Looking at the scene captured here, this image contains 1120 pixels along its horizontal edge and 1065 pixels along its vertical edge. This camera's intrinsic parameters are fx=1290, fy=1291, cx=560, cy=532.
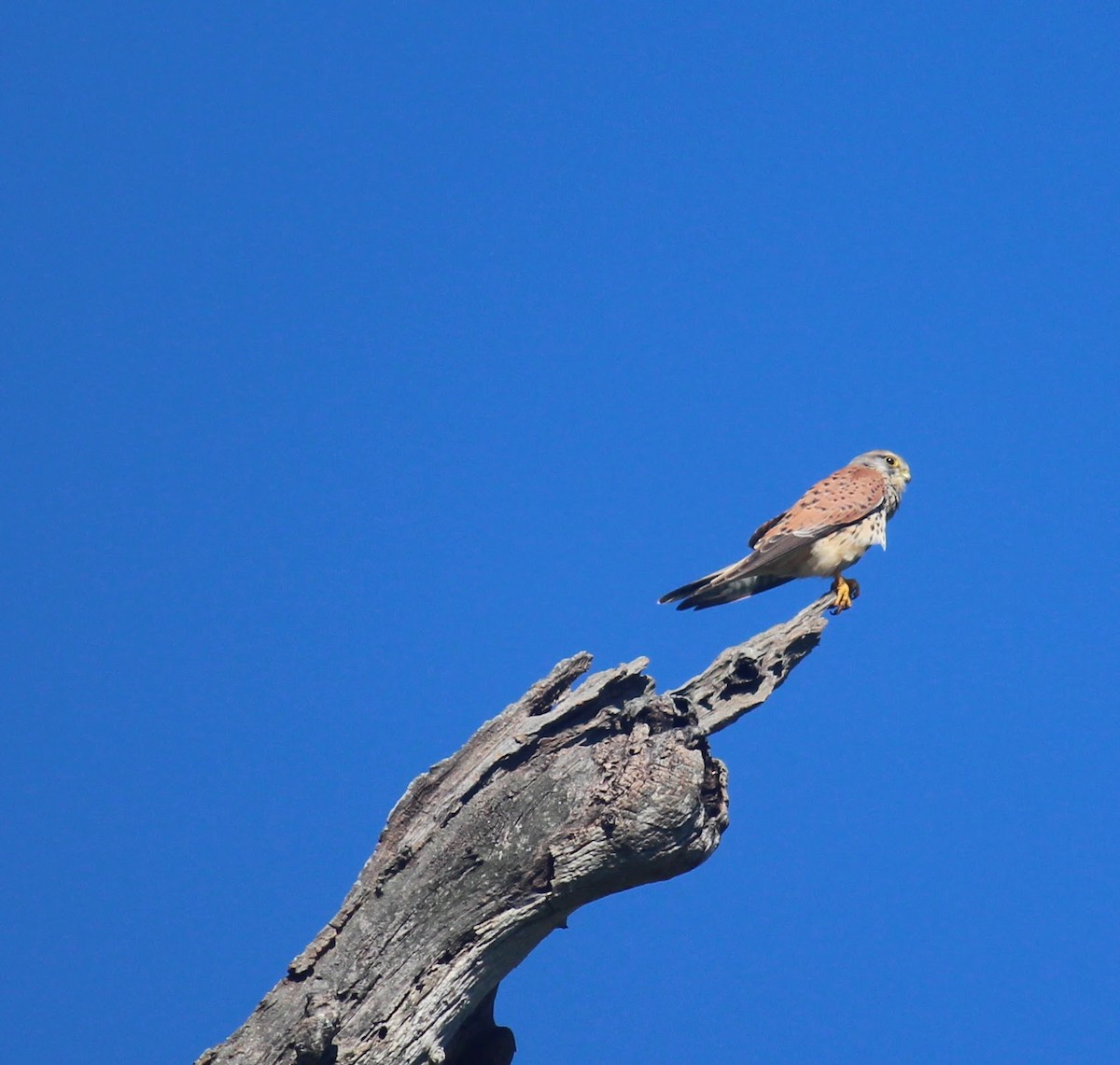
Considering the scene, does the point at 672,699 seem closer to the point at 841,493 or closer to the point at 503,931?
the point at 503,931

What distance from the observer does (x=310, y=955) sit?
14.3 ft

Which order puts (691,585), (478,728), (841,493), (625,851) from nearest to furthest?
(625,851)
(478,728)
(691,585)
(841,493)

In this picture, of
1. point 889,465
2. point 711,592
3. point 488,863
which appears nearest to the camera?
point 488,863

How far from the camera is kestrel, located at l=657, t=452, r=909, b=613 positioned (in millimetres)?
6527

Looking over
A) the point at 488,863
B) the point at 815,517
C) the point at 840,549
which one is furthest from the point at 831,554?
the point at 488,863

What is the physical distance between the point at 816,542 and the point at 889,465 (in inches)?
48.4

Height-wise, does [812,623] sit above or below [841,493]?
below

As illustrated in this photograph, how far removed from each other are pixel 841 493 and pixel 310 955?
4.06 metres

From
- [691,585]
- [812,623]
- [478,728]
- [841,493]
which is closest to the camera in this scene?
[478,728]

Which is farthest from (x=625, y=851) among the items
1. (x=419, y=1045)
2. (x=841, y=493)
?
(x=841, y=493)

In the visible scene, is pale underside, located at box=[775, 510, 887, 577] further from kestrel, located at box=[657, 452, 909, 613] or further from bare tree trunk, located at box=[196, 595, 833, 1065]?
bare tree trunk, located at box=[196, 595, 833, 1065]

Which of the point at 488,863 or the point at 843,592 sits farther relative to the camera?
the point at 843,592

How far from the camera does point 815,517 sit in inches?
272

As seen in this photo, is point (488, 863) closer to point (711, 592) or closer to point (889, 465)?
point (711, 592)
